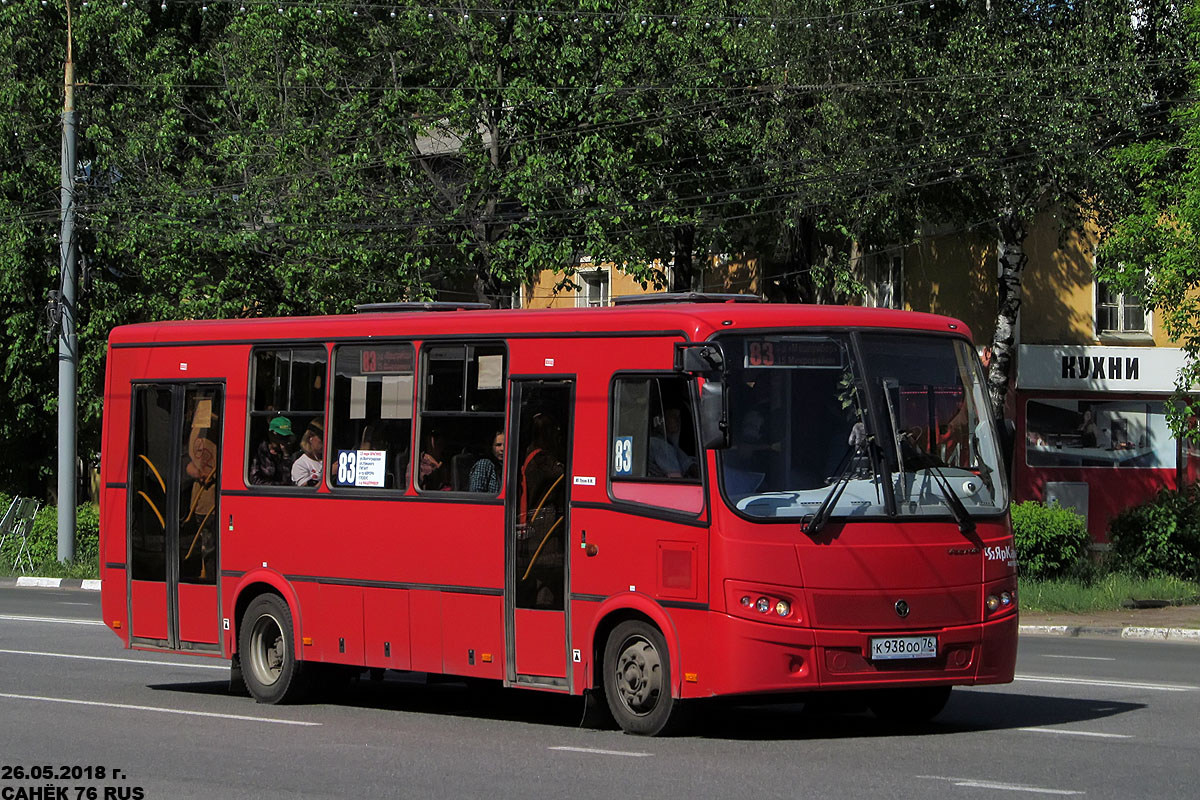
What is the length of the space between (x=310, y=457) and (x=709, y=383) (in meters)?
4.41

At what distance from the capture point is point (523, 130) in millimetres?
31078

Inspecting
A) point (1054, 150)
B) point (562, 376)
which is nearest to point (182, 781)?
point (562, 376)

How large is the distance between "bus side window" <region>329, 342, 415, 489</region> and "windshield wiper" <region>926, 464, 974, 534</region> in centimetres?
407

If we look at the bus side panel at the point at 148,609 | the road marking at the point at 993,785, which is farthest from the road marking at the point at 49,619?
the road marking at the point at 993,785

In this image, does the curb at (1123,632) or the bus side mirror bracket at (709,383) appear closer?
the bus side mirror bracket at (709,383)

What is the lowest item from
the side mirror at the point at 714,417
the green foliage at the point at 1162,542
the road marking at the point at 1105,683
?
the road marking at the point at 1105,683

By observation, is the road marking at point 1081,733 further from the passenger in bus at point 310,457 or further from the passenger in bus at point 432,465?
the passenger in bus at point 310,457

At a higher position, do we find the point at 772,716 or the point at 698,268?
the point at 698,268

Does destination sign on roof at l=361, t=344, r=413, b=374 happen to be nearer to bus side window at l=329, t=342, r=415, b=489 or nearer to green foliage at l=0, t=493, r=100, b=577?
bus side window at l=329, t=342, r=415, b=489

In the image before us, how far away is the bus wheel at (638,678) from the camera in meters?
11.5

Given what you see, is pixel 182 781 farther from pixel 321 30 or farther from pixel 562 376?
pixel 321 30

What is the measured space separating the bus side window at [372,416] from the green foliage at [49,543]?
69.4 feet

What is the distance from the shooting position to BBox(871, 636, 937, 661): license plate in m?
11.2

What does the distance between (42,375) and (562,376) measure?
100 ft
